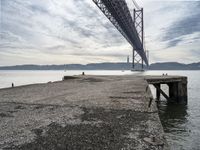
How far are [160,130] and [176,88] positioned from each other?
20.9 meters

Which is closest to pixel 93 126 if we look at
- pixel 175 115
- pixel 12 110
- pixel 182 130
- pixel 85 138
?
pixel 85 138

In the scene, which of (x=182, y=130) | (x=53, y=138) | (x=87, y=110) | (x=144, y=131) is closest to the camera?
(x=53, y=138)

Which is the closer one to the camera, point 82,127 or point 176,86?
point 82,127

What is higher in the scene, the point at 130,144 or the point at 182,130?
the point at 130,144

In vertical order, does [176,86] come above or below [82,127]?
below

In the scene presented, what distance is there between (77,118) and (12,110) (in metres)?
3.08

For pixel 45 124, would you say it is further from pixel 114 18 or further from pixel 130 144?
pixel 114 18

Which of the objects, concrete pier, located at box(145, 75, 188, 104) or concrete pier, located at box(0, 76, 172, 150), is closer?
concrete pier, located at box(0, 76, 172, 150)

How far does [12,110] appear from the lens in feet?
30.4

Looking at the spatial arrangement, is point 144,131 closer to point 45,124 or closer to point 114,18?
point 45,124

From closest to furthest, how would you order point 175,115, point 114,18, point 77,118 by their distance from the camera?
1. point 77,118
2. point 175,115
3. point 114,18

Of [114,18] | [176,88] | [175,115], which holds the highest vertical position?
[114,18]

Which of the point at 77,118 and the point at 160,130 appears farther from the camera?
the point at 77,118

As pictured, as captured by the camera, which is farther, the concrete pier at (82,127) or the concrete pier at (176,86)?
the concrete pier at (176,86)
